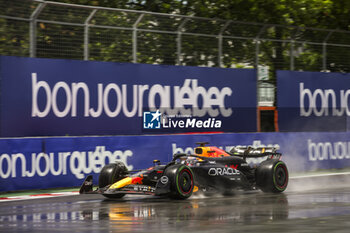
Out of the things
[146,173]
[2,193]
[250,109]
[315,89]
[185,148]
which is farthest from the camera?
[315,89]

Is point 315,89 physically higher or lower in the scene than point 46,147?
higher

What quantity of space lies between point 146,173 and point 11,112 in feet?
15.2

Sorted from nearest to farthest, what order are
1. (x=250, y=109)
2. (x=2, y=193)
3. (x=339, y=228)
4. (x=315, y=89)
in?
(x=339, y=228), (x=2, y=193), (x=250, y=109), (x=315, y=89)

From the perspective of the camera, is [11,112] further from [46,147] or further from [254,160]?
[254,160]


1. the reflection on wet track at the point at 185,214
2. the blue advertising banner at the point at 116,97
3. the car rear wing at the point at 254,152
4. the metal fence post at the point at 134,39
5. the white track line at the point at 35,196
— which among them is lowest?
the white track line at the point at 35,196

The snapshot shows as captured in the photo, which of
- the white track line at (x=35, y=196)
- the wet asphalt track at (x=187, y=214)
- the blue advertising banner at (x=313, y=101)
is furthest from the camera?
the blue advertising banner at (x=313, y=101)

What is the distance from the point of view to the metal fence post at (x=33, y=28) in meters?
15.7

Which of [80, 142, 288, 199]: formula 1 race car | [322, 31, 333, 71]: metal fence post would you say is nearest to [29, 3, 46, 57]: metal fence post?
[80, 142, 288, 199]: formula 1 race car

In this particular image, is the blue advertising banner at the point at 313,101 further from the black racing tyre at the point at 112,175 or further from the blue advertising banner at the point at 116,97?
the black racing tyre at the point at 112,175

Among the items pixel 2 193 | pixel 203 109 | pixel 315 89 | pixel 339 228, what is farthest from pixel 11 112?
Result: pixel 315 89

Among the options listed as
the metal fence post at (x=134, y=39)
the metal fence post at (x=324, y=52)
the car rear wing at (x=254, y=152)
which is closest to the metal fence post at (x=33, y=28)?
the metal fence post at (x=134, y=39)

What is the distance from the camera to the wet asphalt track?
8711 mm

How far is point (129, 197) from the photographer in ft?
42.5

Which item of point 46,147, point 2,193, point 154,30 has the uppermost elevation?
point 154,30
